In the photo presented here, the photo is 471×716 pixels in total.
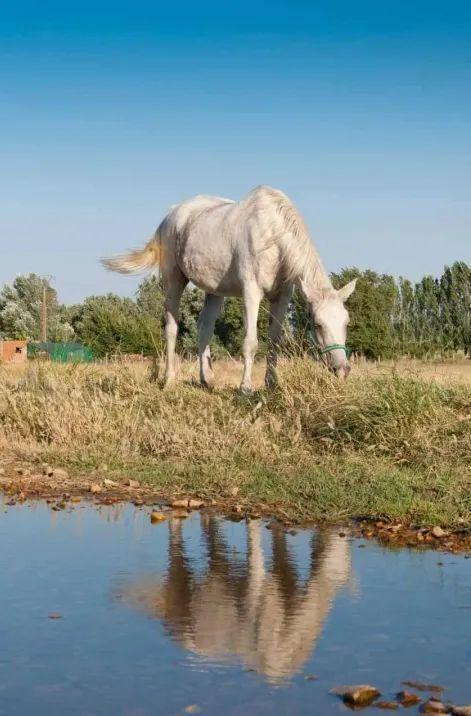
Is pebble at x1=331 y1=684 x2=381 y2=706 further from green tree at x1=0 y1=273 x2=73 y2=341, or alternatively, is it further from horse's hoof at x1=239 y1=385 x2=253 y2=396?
green tree at x1=0 y1=273 x2=73 y2=341

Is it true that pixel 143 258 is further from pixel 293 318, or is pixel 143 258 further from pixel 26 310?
pixel 26 310

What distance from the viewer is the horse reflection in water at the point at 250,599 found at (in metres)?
3.84

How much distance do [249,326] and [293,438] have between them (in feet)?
7.94

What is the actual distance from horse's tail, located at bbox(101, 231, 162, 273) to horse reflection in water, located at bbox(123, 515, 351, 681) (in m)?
7.18

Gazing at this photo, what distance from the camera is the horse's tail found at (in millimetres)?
12773

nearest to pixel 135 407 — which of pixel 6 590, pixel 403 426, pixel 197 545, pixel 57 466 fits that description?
pixel 57 466

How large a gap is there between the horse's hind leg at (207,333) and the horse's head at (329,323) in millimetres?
1957

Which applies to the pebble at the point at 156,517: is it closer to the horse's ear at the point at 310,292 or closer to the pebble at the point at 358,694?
the pebble at the point at 358,694

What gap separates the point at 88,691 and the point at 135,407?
23.4 feet

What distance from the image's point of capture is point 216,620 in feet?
13.9

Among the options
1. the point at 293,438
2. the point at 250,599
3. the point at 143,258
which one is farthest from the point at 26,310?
the point at 250,599

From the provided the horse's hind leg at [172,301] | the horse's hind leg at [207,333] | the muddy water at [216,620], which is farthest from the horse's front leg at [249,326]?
the muddy water at [216,620]

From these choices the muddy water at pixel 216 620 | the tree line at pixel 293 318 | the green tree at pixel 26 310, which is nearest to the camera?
the muddy water at pixel 216 620

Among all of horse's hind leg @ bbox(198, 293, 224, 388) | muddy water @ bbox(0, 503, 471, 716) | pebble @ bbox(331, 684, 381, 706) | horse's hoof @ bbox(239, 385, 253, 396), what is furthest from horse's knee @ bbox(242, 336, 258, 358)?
pebble @ bbox(331, 684, 381, 706)
